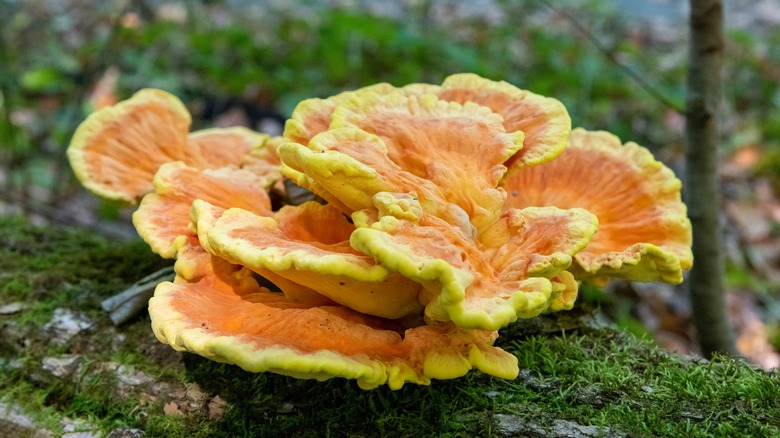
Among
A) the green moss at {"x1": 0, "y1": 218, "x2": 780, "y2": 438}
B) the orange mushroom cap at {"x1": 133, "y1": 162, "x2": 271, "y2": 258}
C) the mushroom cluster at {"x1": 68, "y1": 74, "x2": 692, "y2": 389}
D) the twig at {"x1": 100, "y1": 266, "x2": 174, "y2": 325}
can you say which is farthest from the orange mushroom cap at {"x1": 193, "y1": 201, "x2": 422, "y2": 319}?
the twig at {"x1": 100, "y1": 266, "x2": 174, "y2": 325}

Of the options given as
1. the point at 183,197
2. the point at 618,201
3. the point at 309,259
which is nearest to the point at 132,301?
the point at 183,197

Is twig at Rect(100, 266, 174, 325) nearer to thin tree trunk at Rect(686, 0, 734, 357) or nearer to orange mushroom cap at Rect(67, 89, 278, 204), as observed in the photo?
orange mushroom cap at Rect(67, 89, 278, 204)

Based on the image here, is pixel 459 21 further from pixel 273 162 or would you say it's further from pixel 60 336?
pixel 60 336

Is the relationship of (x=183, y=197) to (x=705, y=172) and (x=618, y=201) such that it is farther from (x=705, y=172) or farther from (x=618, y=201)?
(x=705, y=172)

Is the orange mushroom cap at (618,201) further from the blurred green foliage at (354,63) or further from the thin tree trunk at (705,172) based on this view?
the blurred green foliage at (354,63)

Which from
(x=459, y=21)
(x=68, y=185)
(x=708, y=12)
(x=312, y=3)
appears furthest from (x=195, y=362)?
(x=459, y=21)
